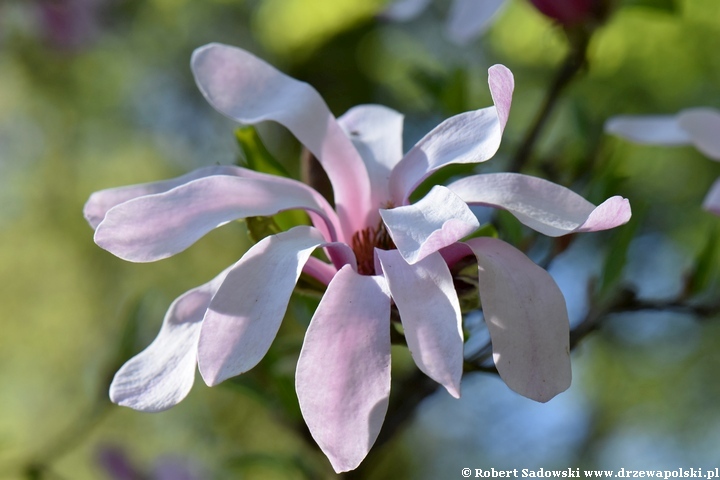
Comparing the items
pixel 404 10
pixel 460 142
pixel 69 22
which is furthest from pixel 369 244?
pixel 69 22

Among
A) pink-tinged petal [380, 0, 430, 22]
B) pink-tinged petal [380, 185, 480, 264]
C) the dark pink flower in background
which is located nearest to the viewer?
pink-tinged petal [380, 185, 480, 264]

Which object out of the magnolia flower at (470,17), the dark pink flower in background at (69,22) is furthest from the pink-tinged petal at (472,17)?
the dark pink flower in background at (69,22)

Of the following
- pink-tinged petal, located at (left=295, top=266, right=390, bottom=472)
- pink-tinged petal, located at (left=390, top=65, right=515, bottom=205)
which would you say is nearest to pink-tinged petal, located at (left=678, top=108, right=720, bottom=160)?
pink-tinged petal, located at (left=390, top=65, right=515, bottom=205)

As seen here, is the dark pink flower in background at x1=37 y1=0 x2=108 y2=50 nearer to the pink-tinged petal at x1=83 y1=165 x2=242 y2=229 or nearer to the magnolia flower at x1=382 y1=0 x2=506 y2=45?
the magnolia flower at x1=382 y1=0 x2=506 y2=45

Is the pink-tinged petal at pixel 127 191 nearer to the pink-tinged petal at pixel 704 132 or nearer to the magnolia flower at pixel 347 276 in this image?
the magnolia flower at pixel 347 276

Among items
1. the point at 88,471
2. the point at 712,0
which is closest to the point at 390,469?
the point at 88,471

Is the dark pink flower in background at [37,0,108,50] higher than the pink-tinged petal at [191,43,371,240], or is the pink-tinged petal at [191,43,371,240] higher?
the pink-tinged petal at [191,43,371,240]
